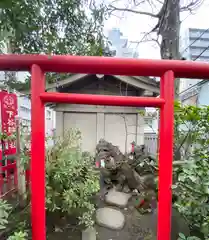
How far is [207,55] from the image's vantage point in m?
6.68

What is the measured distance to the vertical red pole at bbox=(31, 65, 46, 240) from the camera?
1169 millimetres

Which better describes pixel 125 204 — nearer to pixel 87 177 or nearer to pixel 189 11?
pixel 87 177

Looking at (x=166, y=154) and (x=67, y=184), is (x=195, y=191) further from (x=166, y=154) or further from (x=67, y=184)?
(x=67, y=184)

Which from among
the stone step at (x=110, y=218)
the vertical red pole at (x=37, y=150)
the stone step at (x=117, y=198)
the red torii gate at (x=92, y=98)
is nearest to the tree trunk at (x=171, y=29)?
the stone step at (x=117, y=198)

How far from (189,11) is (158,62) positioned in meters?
4.45

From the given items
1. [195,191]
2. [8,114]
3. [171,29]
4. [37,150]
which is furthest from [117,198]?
[171,29]

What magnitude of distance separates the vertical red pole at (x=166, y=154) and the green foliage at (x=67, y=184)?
2.81ft

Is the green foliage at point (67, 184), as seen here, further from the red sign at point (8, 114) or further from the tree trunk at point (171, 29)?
the tree trunk at point (171, 29)

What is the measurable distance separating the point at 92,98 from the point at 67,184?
105cm

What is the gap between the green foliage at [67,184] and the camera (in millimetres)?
1781

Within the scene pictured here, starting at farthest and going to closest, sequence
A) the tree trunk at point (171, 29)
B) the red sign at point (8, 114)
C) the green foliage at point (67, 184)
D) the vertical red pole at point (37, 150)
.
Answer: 1. the tree trunk at point (171, 29)
2. the red sign at point (8, 114)
3. the green foliage at point (67, 184)
4. the vertical red pole at point (37, 150)

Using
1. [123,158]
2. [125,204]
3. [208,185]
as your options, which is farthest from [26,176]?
[208,185]

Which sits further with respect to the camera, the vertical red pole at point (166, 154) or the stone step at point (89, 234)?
the stone step at point (89, 234)

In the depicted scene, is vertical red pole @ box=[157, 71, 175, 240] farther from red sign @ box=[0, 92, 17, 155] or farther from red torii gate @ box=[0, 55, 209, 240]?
red sign @ box=[0, 92, 17, 155]
